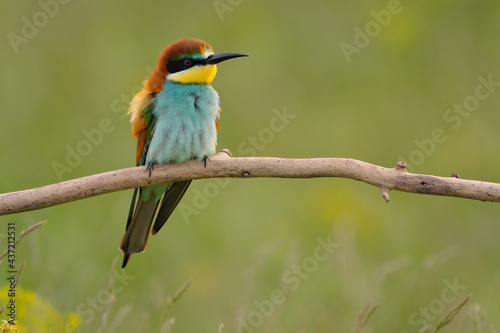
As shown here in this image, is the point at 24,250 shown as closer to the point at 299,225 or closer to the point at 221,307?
the point at 221,307

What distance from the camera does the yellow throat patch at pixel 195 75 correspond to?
8.92 ft

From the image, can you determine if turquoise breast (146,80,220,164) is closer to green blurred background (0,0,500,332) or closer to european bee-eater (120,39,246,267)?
european bee-eater (120,39,246,267)

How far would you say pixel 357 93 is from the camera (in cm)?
467

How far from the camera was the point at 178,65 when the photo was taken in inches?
108

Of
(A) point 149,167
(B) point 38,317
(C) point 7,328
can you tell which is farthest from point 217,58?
(C) point 7,328

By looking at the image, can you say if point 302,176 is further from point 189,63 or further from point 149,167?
point 189,63

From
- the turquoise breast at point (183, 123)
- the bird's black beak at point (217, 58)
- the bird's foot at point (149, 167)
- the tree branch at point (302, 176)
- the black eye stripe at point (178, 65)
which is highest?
the black eye stripe at point (178, 65)

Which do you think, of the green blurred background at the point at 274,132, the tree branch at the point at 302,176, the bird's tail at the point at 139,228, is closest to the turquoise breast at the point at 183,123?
the bird's tail at the point at 139,228

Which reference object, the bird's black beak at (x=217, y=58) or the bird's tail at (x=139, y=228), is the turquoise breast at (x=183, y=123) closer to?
the bird's black beak at (x=217, y=58)

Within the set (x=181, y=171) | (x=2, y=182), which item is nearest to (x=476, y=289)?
(x=181, y=171)

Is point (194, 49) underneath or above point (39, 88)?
underneath

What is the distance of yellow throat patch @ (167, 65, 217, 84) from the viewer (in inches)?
107

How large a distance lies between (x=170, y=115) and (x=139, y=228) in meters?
0.39

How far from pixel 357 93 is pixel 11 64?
196 cm
